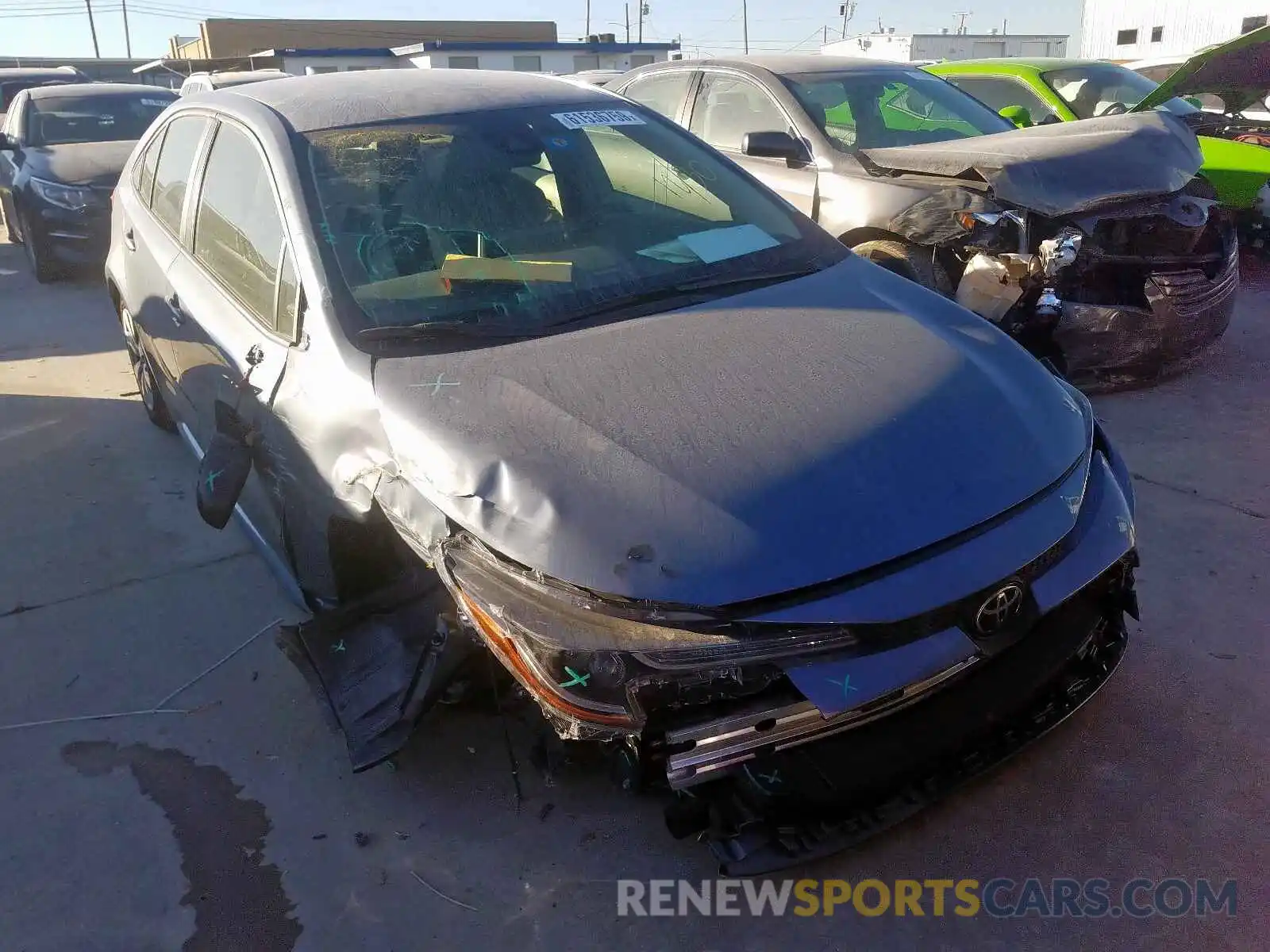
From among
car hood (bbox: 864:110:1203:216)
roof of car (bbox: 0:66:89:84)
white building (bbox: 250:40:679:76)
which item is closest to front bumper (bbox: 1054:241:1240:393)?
car hood (bbox: 864:110:1203:216)

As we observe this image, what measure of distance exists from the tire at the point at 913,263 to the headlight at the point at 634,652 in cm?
356

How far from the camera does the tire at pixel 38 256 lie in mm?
8367

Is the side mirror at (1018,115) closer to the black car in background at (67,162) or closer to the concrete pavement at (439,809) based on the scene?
the concrete pavement at (439,809)

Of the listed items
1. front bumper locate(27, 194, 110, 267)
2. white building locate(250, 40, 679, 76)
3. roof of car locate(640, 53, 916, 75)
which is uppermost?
white building locate(250, 40, 679, 76)

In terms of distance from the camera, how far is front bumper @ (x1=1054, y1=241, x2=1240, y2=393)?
16.4 ft

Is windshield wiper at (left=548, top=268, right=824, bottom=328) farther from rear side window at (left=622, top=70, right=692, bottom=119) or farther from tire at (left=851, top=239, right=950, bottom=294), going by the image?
rear side window at (left=622, top=70, right=692, bottom=119)

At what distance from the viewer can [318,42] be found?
4525 cm

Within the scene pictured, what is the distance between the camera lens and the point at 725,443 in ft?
7.24

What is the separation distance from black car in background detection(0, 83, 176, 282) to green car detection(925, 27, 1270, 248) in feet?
23.6

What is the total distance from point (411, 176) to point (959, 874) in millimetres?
2480

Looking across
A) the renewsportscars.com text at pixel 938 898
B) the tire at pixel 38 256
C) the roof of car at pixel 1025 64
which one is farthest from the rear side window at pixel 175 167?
the roof of car at pixel 1025 64

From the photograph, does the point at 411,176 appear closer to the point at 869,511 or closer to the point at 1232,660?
the point at 869,511

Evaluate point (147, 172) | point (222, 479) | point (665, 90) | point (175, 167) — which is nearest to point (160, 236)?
point (175, 167)

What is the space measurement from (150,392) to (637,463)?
12.0 ft
